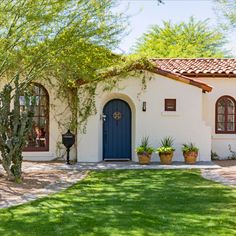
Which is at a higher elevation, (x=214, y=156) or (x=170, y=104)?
(x=170, y=104)

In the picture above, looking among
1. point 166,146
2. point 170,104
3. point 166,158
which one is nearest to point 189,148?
point 166,146

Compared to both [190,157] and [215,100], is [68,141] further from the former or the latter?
[215,100]

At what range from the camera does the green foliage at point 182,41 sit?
41750 millimetres

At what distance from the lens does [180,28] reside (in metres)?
45.2

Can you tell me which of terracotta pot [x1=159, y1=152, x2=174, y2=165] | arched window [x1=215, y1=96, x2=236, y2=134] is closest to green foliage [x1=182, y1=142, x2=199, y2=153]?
terracotta pot [x1=159, y1=152, x2=174, y2=165]

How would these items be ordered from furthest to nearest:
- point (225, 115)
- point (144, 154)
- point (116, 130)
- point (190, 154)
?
point (225, 115) < point (116, 130) < point (190, 154) < point (144, 154)

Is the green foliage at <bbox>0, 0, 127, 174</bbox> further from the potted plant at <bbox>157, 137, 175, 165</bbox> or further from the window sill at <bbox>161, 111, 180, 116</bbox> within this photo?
the potted plant at <bbox>157, 137, 175, 165</bbox>

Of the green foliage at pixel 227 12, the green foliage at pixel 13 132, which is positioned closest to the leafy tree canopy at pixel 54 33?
the green foliage at pixel 13 132

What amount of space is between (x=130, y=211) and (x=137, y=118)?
8.19m

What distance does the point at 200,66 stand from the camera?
60.8 ft

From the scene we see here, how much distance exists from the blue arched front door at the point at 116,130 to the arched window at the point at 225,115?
3.91 m

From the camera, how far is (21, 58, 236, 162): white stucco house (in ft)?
51.8

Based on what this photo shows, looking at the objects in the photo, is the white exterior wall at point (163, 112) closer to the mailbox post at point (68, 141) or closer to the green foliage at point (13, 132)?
the mailbox post at point (68, 141)

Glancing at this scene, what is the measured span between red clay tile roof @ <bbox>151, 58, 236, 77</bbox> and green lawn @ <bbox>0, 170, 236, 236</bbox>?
23.1ft
